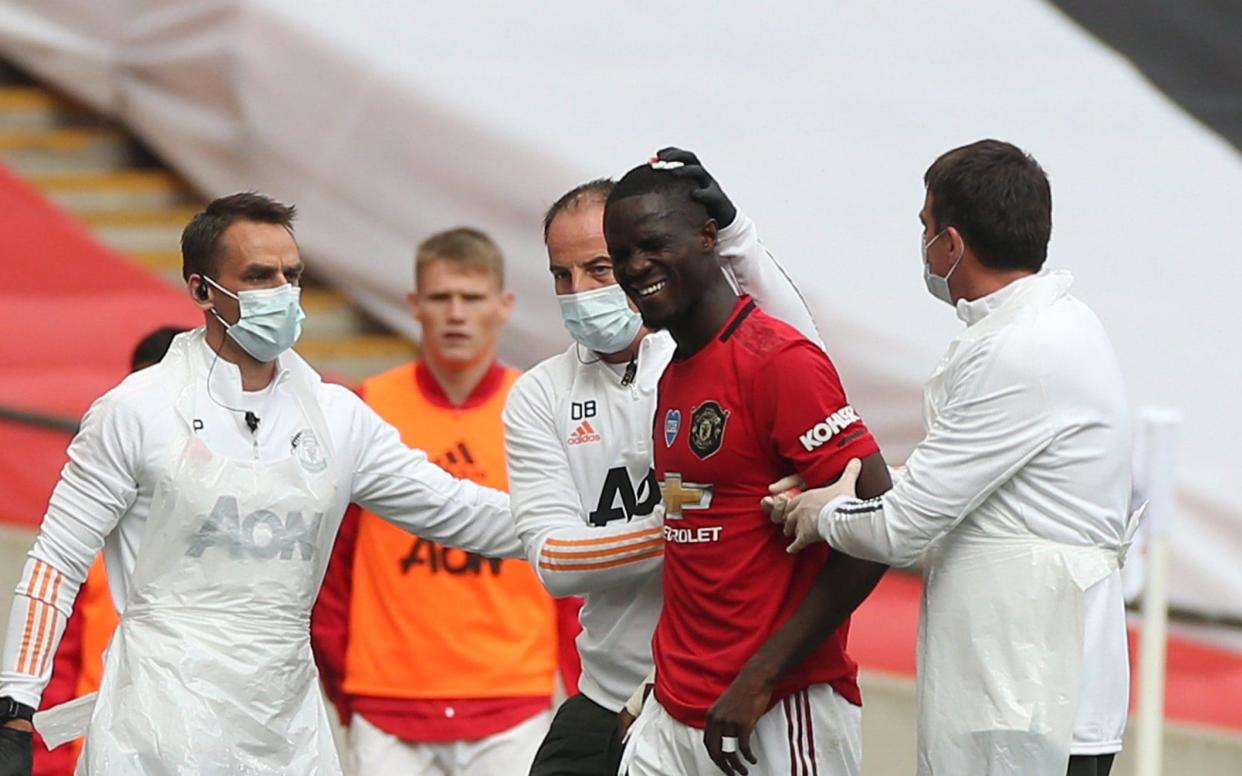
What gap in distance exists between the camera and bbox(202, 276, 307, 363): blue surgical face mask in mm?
4238

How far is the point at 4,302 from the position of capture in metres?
8.86

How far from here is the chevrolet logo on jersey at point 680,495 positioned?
151 inches

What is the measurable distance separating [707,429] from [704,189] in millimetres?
440

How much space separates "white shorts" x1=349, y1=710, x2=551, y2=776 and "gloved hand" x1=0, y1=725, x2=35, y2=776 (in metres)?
1.78

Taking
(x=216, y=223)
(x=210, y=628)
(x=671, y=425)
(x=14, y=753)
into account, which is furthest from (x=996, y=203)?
(x=14, y=753)

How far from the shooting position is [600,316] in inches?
171

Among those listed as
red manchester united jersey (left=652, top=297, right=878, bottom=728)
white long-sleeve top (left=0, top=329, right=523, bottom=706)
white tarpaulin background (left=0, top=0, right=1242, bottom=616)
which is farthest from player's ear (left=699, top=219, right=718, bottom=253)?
white tarpaulin background (left=0, top=0, right=1242, bottom=616)

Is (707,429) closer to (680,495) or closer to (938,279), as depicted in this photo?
(680,495)

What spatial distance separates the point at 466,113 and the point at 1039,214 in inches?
211

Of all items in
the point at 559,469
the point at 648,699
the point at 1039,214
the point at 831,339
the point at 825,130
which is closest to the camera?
the point at 1039,214

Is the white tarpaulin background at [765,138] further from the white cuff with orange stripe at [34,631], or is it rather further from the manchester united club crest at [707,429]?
the white cuff with orange stripe at [34,631]

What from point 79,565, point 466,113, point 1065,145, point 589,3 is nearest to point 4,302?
point 466,113

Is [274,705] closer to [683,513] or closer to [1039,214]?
[683,513]

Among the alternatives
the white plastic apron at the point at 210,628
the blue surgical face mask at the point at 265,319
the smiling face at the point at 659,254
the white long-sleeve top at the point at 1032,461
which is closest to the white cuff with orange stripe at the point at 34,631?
the white plastic apron at the point at 210,628
